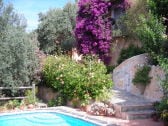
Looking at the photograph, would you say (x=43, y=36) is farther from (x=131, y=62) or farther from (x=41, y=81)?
(x=131, y=62)

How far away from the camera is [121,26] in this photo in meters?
21.2

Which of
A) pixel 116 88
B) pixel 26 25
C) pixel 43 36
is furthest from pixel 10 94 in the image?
pixel 43 36

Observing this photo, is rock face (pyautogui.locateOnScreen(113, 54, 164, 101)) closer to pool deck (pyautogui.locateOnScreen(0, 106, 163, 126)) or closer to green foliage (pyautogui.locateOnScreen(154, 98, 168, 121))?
green foliage (pyautogui.locateOnScreen(154, 98, 168, 121))

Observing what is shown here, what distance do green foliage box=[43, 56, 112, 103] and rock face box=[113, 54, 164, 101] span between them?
119 cm

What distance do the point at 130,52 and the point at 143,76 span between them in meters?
4.36

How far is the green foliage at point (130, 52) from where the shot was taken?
64.9ft

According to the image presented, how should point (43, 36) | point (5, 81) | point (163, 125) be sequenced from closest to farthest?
1. point (163, 125)
2. point (5, 81)
3. point (43, 36)

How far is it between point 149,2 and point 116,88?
4.60 m

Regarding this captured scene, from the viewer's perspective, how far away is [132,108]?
14.0 metres

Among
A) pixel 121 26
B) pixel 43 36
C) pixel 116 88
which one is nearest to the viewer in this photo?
pixel 116 88

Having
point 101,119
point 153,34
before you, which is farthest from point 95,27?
point 101,119

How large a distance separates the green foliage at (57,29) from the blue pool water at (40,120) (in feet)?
37.6

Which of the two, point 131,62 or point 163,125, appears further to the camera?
point 131,62

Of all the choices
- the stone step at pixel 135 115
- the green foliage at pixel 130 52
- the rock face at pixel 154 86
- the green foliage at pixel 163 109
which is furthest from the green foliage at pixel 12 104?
the green foliage at pixel 163 109
